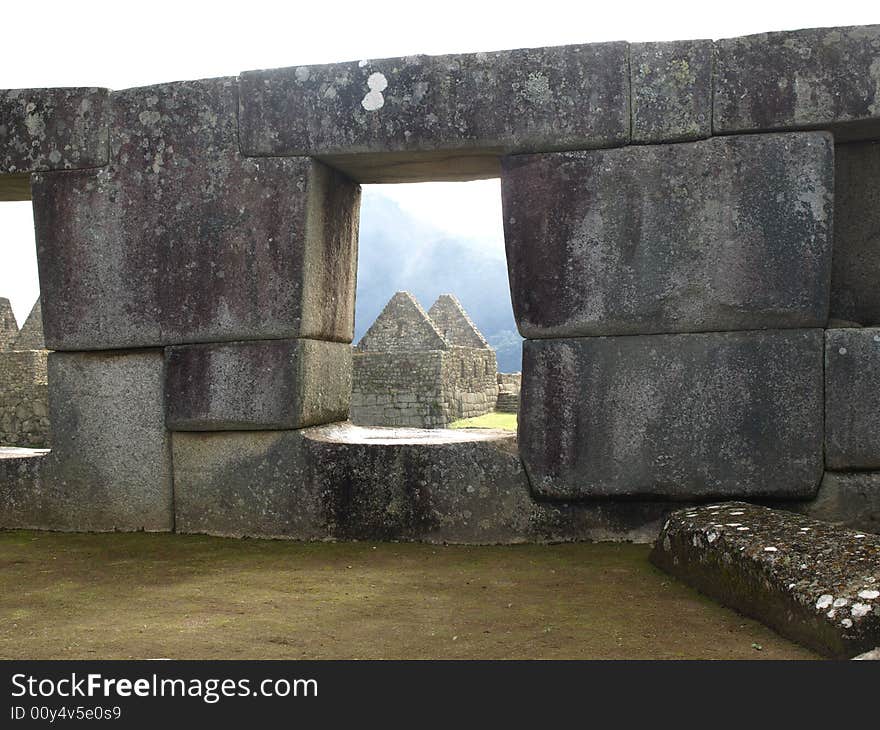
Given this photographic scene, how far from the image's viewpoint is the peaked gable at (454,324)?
2459 centimetres

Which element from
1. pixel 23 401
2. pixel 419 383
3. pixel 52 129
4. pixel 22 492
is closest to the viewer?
pixel 52 129

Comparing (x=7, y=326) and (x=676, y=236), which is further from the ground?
(x=676, y=236)

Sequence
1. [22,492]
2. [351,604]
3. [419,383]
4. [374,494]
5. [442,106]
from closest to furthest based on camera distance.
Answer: [351,604]
[442,106]
[374,494]
[22,492]
[419,383]

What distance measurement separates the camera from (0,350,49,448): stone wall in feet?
51.7

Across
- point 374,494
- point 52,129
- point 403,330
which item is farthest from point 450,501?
point 403,330

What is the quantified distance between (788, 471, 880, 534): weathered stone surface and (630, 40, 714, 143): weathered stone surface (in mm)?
1758

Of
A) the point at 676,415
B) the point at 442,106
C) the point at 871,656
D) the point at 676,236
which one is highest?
the point at 442,106

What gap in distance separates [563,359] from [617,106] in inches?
49.0

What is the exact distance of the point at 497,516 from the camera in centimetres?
448

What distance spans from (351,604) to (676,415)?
1.86m

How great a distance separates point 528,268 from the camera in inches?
176

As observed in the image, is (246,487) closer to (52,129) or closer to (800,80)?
(52,129)

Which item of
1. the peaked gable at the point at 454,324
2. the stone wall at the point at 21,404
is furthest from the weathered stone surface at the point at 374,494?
the peaked gable at the point at 454,324
